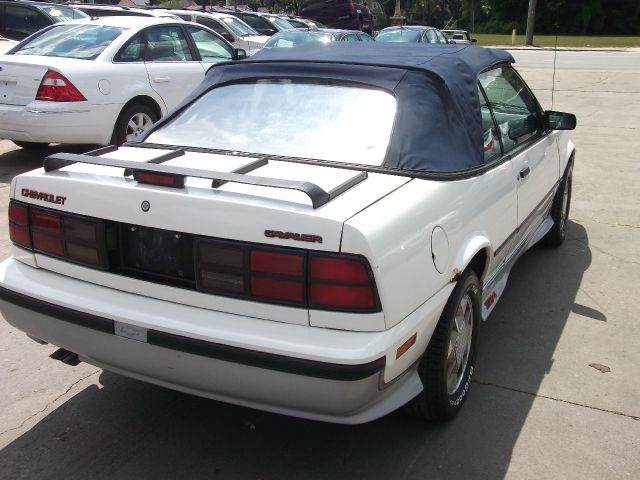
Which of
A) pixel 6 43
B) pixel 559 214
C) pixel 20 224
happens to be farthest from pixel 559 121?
pixel 6 43

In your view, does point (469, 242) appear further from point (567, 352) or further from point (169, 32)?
point (169, 32)

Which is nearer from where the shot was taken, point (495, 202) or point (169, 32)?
point (495, 202)

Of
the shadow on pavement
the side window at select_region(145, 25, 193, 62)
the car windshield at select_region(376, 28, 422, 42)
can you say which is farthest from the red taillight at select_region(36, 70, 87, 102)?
the car windshield at select_region(376, 28, 422, 42)

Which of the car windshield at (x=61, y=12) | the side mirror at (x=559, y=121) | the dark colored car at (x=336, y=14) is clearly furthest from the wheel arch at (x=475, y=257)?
the dark colored car at (x=336, y=14)

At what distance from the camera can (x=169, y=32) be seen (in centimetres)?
862

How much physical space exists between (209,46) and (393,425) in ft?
23.6

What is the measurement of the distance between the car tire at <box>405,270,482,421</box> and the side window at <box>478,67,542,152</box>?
1055 millimetres

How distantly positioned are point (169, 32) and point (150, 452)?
6.74 m

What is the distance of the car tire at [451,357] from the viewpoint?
2955 millimetres

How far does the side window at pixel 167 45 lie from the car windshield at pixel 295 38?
480 centimetres

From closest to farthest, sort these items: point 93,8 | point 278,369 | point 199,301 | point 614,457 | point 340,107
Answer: point 278,369, point 199,301, point 614,457, point 340,107, point 93,8

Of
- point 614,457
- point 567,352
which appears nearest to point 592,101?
point 567,352

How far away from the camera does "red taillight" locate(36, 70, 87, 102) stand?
7.18 metres

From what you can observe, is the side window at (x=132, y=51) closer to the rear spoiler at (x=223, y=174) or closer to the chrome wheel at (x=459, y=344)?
the rear spoiler at (x=223, y=174)
